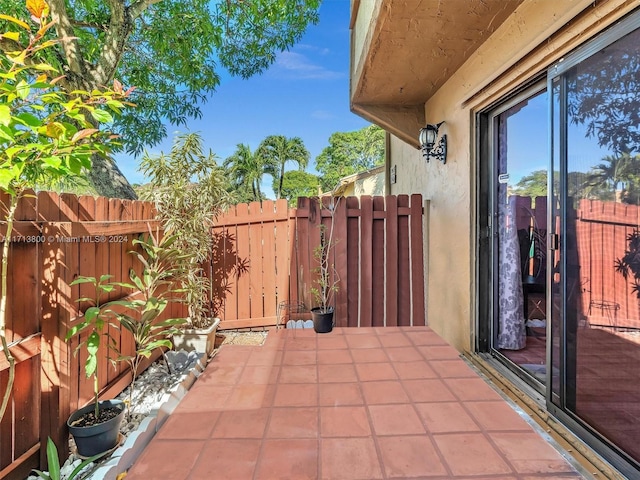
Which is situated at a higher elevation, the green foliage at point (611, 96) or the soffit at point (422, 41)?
the soffit at point (422, 41)

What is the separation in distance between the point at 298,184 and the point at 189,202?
21.1 metres

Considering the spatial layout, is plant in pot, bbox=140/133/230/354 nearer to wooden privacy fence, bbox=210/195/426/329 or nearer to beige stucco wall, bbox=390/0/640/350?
wooden privacy fence, bbox=210/195/426/329

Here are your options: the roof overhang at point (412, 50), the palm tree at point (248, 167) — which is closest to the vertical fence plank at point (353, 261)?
the roof overhang at point (412, 50)

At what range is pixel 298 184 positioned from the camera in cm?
2423

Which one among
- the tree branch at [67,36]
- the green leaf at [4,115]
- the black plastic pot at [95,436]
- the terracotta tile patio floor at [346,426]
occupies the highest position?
the tree branch at [67,36]

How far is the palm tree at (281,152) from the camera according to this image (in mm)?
20891

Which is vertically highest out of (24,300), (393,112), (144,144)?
(144,144)

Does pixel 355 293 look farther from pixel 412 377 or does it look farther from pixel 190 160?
pixel 190 160

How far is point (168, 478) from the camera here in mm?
1409

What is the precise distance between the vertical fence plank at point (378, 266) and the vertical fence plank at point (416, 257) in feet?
1.12

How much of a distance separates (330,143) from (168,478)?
27737mm

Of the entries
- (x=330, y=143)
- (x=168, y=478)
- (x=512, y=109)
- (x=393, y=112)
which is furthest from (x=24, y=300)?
(x=330, y=143)

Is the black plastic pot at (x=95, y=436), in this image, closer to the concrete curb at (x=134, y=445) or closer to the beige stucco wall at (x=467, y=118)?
the concrete curb at (x=134, y=445)

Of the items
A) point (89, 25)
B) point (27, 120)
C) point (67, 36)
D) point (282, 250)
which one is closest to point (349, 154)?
point (89, 25)
